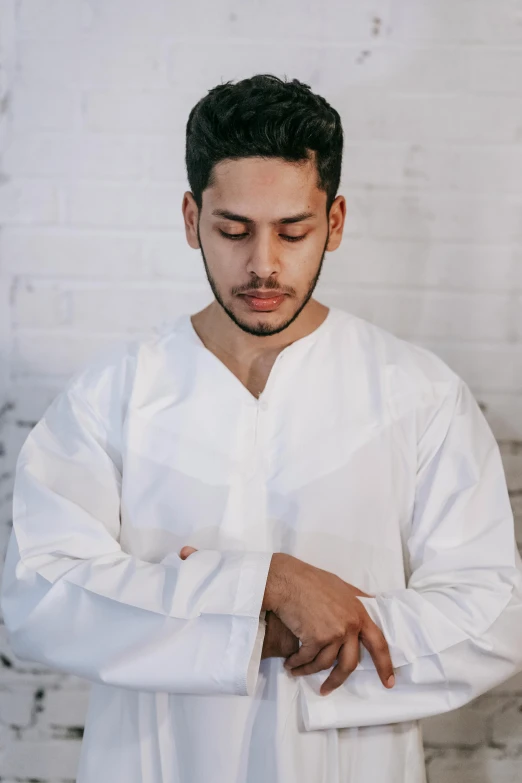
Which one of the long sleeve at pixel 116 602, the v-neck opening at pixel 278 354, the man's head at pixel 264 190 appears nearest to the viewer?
the long sleeve at pixel 116 602

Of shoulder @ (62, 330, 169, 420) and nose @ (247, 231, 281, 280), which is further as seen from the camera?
shoulder @ (62, 330, 169, 420)

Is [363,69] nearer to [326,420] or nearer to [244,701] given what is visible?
[326,420]

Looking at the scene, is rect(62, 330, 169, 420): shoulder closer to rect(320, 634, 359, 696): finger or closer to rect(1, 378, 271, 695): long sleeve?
rect(1, 378, 271, 695): long sleeve

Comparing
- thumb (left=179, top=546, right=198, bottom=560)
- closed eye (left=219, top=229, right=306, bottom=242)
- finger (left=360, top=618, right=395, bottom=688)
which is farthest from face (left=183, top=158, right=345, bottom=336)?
finger (left=360, top=618, right=395, bottom=688)

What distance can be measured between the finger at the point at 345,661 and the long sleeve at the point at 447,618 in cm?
4

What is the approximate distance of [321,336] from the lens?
4.69 ft

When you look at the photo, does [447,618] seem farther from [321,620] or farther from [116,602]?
[116,602]

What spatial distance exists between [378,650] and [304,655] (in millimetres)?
106

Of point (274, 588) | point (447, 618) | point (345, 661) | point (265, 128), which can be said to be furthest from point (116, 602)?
point (265, 128)

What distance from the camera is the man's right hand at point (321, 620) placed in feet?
3.84

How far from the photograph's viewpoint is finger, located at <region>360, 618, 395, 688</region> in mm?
1194

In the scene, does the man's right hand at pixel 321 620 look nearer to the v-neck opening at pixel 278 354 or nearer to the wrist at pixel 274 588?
the wrist at pixel 274 588

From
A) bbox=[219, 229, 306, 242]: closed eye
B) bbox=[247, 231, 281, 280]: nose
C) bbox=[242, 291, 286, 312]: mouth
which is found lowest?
bbox=[242, 291, 286, 312]: mouth

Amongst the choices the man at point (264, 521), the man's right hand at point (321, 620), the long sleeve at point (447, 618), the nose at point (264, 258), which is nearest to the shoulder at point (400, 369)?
the man at point (264, 521)
